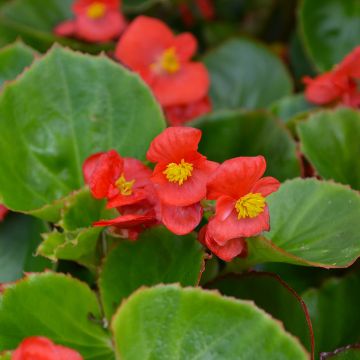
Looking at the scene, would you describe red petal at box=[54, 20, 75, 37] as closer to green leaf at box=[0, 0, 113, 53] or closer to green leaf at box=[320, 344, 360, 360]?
green leaf at box=[0, 0, 113, 53]

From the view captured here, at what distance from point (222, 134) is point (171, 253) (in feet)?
0.76

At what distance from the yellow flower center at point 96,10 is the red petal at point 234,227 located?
612 mm

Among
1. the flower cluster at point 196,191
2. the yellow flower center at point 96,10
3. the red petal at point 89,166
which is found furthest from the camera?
the yellow flower center at point 96,10

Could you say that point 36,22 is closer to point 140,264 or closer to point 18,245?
point 18,245

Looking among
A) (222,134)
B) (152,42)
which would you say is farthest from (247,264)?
(152,42)

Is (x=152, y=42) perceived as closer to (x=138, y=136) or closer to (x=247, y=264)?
(x=138, y=136)

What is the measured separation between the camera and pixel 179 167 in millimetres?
636

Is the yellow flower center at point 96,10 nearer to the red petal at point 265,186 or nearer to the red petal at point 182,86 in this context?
the red petal at point 182,86

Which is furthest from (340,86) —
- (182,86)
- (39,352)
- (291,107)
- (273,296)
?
(39,352)

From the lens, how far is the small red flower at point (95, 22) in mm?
1136

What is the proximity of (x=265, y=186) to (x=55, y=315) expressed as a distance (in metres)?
0.24

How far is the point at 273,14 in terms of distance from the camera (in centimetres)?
143

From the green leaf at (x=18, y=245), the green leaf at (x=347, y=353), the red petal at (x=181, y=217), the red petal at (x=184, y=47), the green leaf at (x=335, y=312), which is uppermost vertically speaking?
the red petal at (x=181, y=217)

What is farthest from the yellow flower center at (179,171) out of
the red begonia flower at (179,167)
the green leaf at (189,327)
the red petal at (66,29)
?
the red petal at (66,29)
